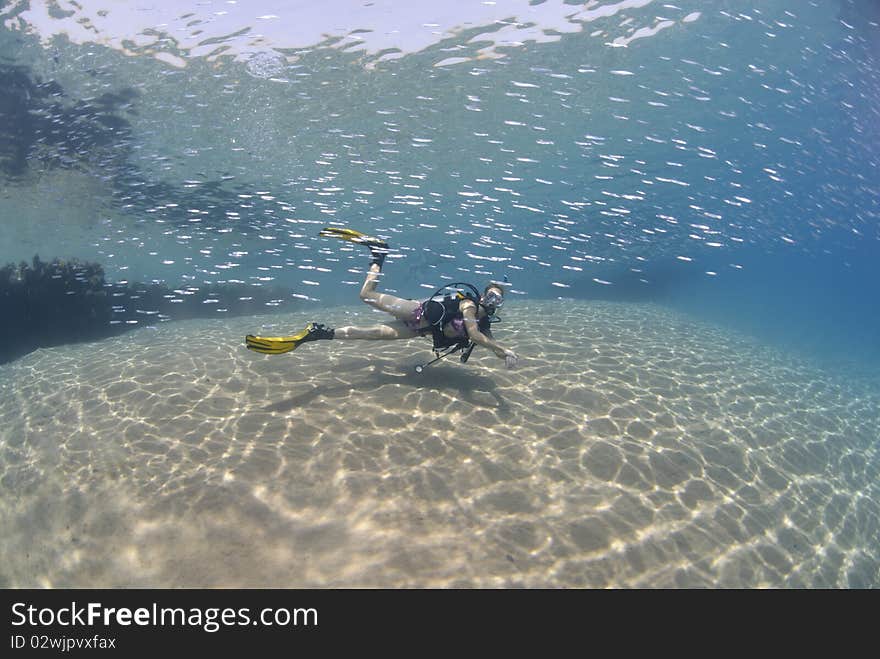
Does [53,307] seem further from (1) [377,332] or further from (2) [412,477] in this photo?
(2) [412,477]

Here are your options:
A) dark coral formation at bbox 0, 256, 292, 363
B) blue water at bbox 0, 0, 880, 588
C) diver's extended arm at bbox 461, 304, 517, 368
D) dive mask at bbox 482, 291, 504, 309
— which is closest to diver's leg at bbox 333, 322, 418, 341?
diver's extended arm at bbox 461, 304, 517, 368

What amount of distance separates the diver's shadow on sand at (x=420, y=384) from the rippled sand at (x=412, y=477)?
0.05 metres

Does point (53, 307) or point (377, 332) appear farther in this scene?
point (53, 307)

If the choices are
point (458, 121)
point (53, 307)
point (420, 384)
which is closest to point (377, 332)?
point (420, 384)

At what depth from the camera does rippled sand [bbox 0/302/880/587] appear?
439 centimetres

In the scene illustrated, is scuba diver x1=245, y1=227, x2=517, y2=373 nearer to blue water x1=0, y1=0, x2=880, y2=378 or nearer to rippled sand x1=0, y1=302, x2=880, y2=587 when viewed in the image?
rippled sand x1=0, y1=302, x2=880, y2=587

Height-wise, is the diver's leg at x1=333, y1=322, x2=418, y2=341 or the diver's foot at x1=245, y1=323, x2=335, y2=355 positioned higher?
the diver's foot at x1=245, y1=323, x2=335, y2=355

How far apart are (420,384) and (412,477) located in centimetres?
252

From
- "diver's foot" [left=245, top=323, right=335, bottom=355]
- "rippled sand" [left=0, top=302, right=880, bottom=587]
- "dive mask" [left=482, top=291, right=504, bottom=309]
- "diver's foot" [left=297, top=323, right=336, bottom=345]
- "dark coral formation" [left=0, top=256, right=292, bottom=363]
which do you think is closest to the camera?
"rippled sand" [left=0, top=302, right=880, bottom=587]

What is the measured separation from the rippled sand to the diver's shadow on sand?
2.0 inches

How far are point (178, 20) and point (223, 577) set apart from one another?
745 inches

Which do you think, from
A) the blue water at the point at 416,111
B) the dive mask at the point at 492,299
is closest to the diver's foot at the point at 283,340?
the dive mask at the point at 492,299

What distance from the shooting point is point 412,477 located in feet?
17.8
